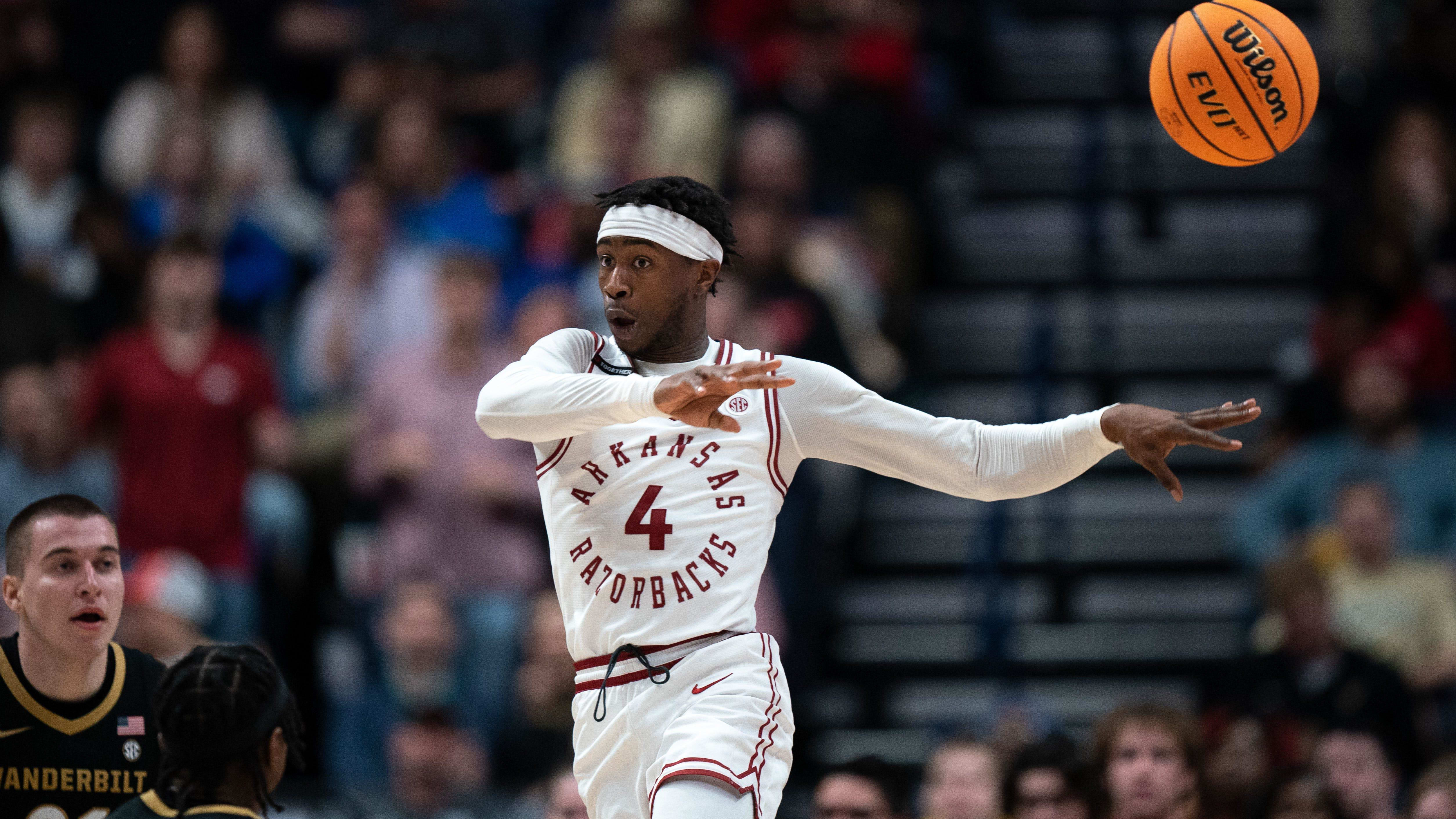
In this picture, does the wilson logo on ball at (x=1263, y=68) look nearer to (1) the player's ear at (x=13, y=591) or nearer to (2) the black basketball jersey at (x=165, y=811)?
(2) the black basketball jersey at (x=165, y=811)

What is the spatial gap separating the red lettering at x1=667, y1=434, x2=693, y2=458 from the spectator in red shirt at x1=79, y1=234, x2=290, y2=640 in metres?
6.00

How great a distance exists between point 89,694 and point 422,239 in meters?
6.71

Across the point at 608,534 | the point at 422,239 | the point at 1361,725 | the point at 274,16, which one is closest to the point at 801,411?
the point at 608,534

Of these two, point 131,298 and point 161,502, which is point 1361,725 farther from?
point 131,298

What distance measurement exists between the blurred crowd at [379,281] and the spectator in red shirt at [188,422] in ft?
0.07

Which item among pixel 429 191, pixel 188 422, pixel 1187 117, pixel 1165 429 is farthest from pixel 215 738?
pixel 429 191

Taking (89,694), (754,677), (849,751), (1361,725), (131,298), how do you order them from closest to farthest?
(754,677)
(89,694)
(1361,725)
(849,751)
(131,298)

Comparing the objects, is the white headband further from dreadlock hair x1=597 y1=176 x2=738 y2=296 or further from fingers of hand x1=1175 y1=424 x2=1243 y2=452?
fingers of hand x1=1175 y1=424 x2=1243 y2=452

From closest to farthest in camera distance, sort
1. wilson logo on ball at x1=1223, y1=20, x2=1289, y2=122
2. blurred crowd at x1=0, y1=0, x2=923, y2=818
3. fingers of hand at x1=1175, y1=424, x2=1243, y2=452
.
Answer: fingers of hand at x1=1175, y1=424, x2=1243, y2=452 < wilson logo on ball at x1=1223, y1=20, x2=1289, y2=122 < blurred crowd at x1=0, y1=0, x2=923, y2=818

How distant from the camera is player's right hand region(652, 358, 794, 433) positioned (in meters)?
5.66

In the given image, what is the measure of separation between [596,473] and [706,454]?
14.9 inches

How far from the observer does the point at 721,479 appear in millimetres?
6395

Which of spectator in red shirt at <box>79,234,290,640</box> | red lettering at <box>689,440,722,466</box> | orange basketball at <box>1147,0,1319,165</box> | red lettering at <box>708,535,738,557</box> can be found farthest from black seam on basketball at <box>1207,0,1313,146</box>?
spectator in red shirt at <box>79,234,290,640</box>

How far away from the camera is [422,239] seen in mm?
13078
